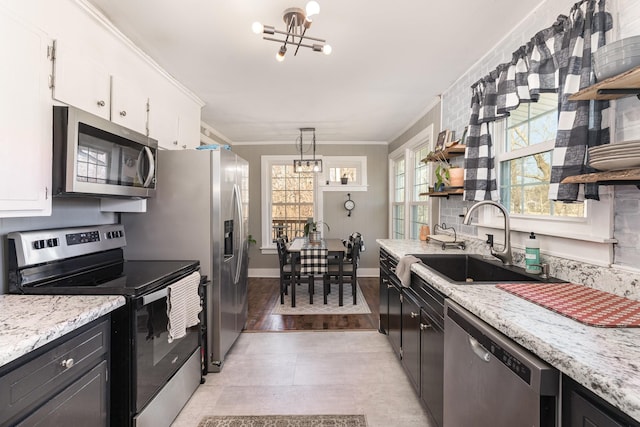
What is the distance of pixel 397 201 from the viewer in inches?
205

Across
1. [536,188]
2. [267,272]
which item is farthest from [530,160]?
[267,272]

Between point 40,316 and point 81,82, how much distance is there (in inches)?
49.2

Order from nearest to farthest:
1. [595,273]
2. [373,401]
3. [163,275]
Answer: [595,273] < [163,275] < [373,401]

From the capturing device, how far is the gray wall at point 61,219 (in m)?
1.44

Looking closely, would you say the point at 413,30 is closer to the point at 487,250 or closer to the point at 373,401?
the point at 487,250

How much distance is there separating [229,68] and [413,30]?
154 centimetres

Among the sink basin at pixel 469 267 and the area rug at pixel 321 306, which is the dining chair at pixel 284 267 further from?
the sink basin at pixel 469 267

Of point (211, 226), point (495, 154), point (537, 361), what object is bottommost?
point (537, 361)

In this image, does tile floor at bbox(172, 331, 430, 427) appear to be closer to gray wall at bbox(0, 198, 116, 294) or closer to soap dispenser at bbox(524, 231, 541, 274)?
soap dispenser at bbox(524, 231, 541, 274)

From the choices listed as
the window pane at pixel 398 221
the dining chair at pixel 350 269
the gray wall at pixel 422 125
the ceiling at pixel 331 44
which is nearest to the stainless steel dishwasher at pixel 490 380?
the ceiling at pixel 331 44

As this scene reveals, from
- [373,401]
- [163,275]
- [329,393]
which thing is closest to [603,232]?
[373,401]

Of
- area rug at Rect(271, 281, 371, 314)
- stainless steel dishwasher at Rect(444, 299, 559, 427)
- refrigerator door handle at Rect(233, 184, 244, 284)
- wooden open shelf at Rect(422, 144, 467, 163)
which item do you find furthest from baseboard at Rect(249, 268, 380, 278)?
stainless steel dishwasher at Rect(444, 299, 559, 427)

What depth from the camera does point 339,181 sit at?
222 inches

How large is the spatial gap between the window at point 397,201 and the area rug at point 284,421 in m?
3.45
